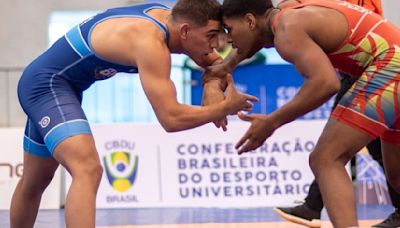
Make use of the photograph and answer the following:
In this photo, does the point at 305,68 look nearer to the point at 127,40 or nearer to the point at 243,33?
the point at 243,33

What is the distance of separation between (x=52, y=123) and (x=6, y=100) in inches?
260

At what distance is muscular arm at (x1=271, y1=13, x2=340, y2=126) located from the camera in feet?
11.8

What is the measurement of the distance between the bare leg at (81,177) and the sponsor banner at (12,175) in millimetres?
3703

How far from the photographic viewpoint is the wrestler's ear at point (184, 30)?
12.9 ft

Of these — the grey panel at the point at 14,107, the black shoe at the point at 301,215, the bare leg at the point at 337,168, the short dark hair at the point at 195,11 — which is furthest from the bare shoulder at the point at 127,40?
the grey panel at the point at 14,107

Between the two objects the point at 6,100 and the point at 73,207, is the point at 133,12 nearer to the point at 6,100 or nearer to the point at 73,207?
the point at 73,207

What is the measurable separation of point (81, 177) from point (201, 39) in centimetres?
86

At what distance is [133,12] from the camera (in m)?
4.03

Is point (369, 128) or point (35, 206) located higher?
point (369, 128)

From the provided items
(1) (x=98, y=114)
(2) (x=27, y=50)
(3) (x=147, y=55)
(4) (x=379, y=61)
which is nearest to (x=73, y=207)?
(3) (x=147, y=55)

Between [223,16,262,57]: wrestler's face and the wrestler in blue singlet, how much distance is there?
31 centimetres

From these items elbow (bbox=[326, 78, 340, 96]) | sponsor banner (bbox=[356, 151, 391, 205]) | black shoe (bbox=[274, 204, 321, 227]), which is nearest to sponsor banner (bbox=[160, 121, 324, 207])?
sponsor banner (bbox=[356, 151, 391, 205])

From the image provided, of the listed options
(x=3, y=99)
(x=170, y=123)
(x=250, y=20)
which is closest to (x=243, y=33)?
(x=250, y=20)

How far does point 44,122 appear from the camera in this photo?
3.92 m
